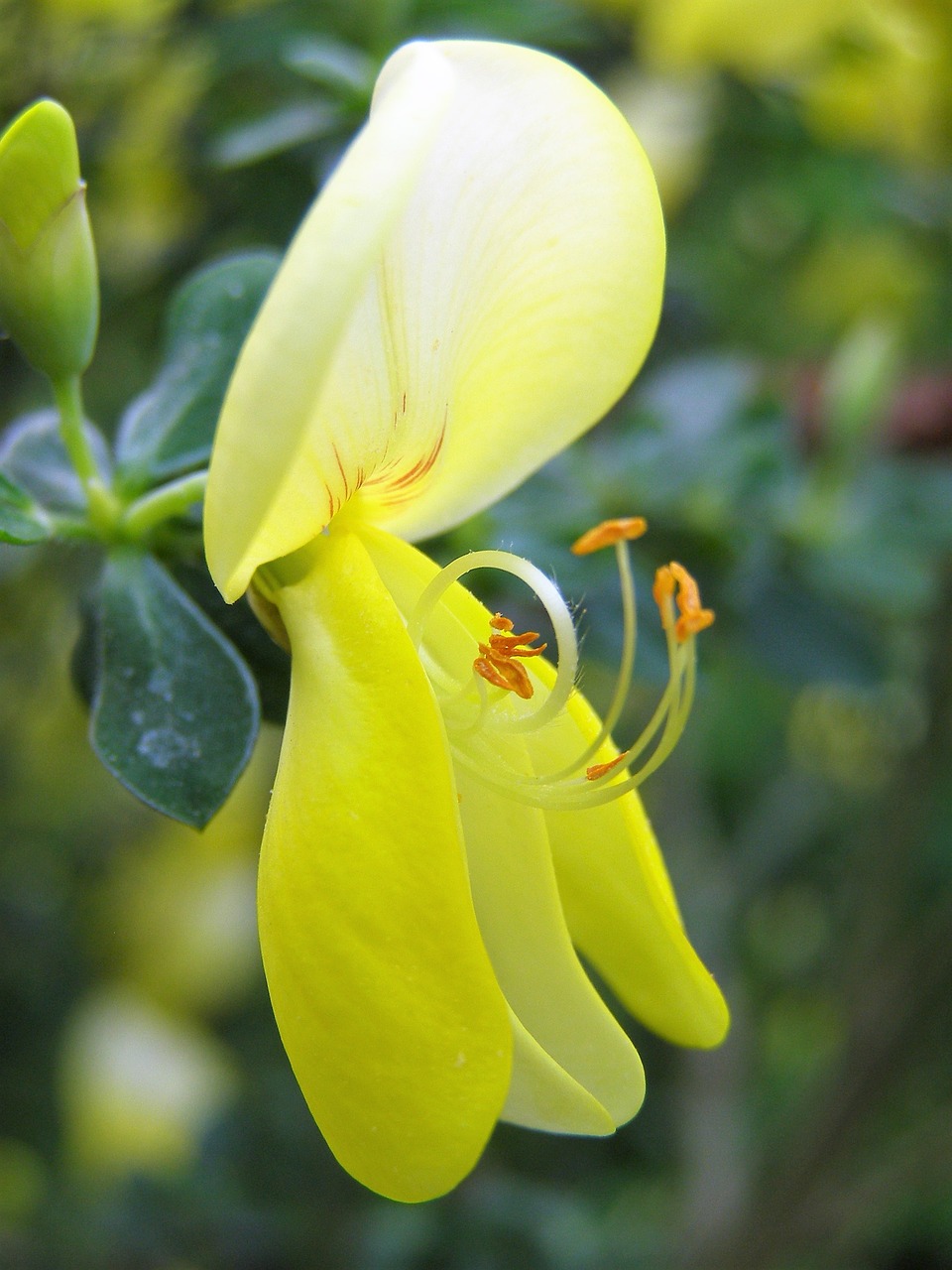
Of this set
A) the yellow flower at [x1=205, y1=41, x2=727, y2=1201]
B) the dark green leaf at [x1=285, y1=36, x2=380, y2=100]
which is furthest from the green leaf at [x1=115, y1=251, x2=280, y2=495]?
the dark green leaf at [x1=285, y1=36, x2=380, y2=100]

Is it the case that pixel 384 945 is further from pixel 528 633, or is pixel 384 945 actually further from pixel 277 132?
pixel 277 132

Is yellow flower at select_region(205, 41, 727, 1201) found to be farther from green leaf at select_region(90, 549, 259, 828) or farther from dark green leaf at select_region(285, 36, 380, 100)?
dark green leaf at select_region(285, 36, 380, 100)

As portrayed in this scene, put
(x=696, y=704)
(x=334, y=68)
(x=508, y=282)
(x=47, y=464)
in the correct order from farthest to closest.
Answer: (x=696, y=704) → (x=334, y=68) → (x=47, y=464) → (x=508, y=282)

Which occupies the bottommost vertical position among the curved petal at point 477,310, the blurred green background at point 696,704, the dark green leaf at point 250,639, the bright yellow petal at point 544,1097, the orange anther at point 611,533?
the blurred green background at point 696,704

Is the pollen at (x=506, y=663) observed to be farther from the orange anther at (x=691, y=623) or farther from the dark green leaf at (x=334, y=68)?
the dark green leaf at (x=334, y=68)

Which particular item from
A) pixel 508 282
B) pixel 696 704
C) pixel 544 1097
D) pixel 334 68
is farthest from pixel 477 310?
pixel 696 704

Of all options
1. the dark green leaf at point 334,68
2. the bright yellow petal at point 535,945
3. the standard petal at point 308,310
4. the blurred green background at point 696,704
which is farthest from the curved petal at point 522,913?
the dark green leaf at point 334,68

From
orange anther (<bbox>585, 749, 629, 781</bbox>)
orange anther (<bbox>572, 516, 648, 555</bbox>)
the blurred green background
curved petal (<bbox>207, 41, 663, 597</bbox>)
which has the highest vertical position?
curved petal (<bbox>207, 41, 663, 597</bbox>)
